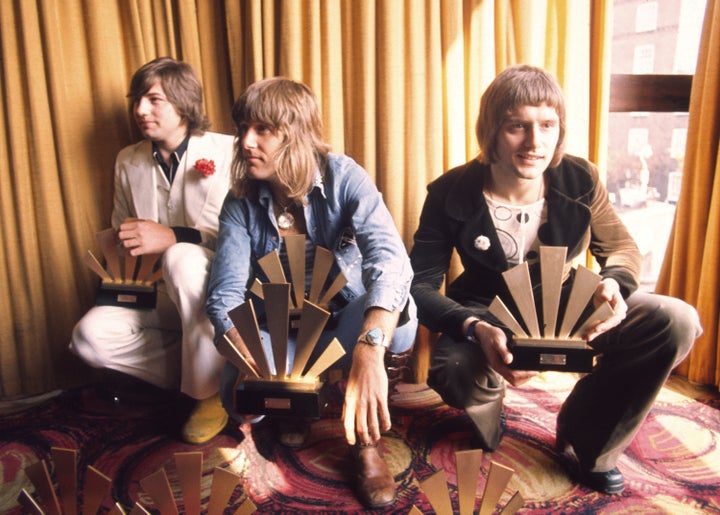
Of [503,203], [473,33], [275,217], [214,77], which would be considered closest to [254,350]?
[275,217]

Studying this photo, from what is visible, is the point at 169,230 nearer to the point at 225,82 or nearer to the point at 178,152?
the point at 178,152

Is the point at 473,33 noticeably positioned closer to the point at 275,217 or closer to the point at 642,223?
the point at 275,217

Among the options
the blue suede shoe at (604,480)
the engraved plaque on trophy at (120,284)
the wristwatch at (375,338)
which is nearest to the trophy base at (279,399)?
the wristwatch at (375,338)

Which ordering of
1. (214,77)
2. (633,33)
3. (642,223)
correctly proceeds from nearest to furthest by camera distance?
(214,77) < (633,33) < (642,223)

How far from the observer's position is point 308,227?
1.38 metres

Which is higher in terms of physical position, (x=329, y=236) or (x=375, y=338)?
(x=329, y=236)

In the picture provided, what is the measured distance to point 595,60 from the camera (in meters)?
1.77

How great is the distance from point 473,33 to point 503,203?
67cm

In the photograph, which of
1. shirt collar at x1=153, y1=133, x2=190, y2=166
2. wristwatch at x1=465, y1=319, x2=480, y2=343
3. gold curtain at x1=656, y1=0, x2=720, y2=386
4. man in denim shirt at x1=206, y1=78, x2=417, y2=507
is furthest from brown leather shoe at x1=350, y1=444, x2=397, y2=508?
gold curtain at x1=656, y1=0, x2=720, y2=386

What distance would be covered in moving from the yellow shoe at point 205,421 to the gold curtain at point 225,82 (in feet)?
2.23

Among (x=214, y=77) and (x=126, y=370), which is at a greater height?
(x=214, y=77)

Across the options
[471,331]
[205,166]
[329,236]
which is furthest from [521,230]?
[205,166]

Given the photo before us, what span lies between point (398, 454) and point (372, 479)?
0.63ft

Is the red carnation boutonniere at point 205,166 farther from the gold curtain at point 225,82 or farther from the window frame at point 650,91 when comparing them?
the window frame at point 650,91
